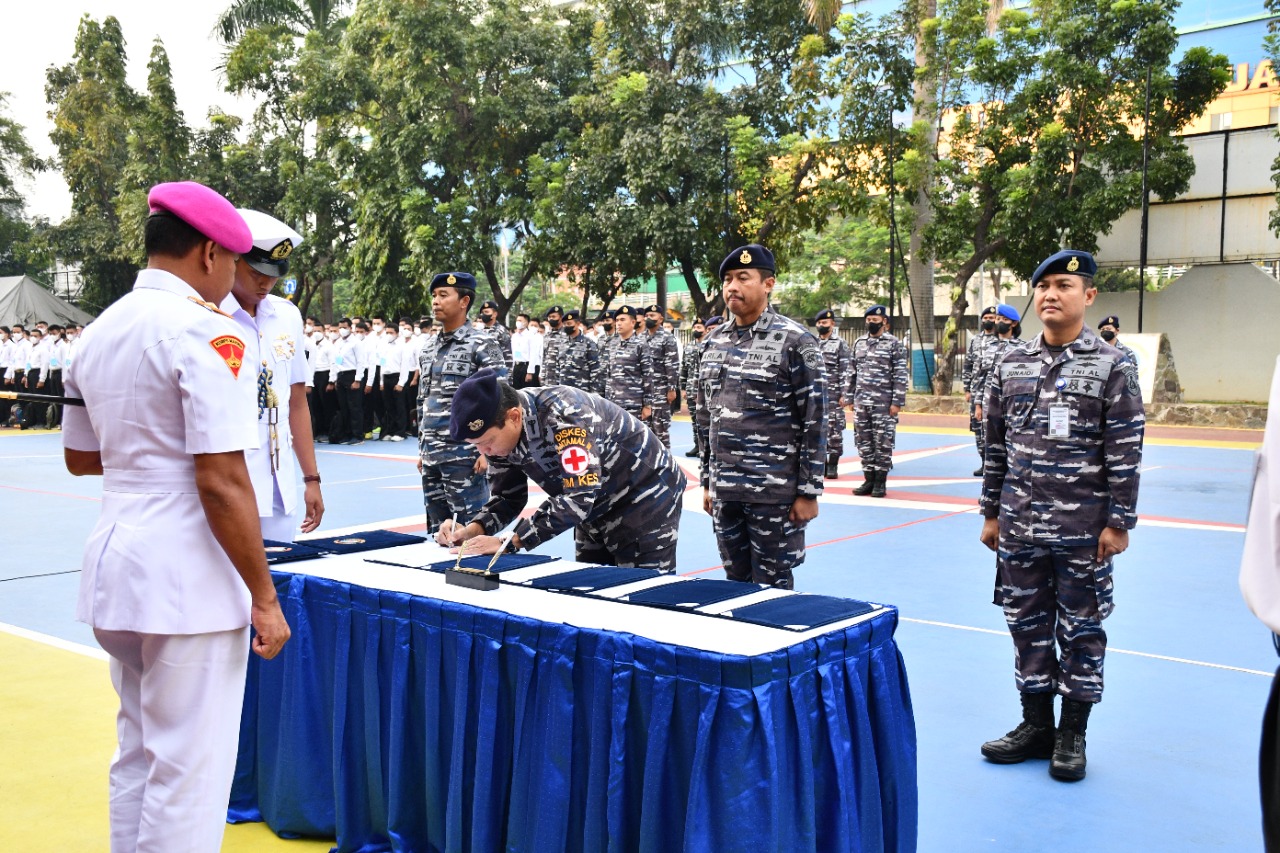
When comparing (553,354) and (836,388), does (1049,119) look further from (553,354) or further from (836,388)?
(553,354)

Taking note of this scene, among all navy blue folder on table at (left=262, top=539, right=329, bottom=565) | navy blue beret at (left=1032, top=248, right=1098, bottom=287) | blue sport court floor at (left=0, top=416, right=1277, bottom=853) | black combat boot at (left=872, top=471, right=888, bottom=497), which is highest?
navy blue beret at (left=1032, top=248, right=1098, bottom=287)

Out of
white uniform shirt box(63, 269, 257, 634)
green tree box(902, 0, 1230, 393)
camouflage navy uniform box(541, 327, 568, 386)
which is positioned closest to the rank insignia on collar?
white uniform shirt box(63, 269, 257, 634)

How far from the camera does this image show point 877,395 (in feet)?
32.2

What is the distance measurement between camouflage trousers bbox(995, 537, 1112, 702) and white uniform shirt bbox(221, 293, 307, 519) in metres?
2.63

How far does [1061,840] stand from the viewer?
3123mm

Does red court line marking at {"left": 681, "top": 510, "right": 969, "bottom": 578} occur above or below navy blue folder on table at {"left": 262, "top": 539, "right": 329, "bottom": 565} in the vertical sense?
below

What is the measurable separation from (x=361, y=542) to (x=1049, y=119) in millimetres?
15584

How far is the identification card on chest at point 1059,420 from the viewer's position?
3.69 meters

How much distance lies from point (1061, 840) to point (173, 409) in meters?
2.70

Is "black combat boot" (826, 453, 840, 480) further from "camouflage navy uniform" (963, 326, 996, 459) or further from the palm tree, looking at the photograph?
the palm tree

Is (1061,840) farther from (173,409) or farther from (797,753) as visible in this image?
(173,409)

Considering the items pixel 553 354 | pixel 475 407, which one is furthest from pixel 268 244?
pixel 553 354

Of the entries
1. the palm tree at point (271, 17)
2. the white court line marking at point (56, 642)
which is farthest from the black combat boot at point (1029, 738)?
the palm tree at point (271, 17)

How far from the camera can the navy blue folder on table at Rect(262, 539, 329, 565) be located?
3.40m
